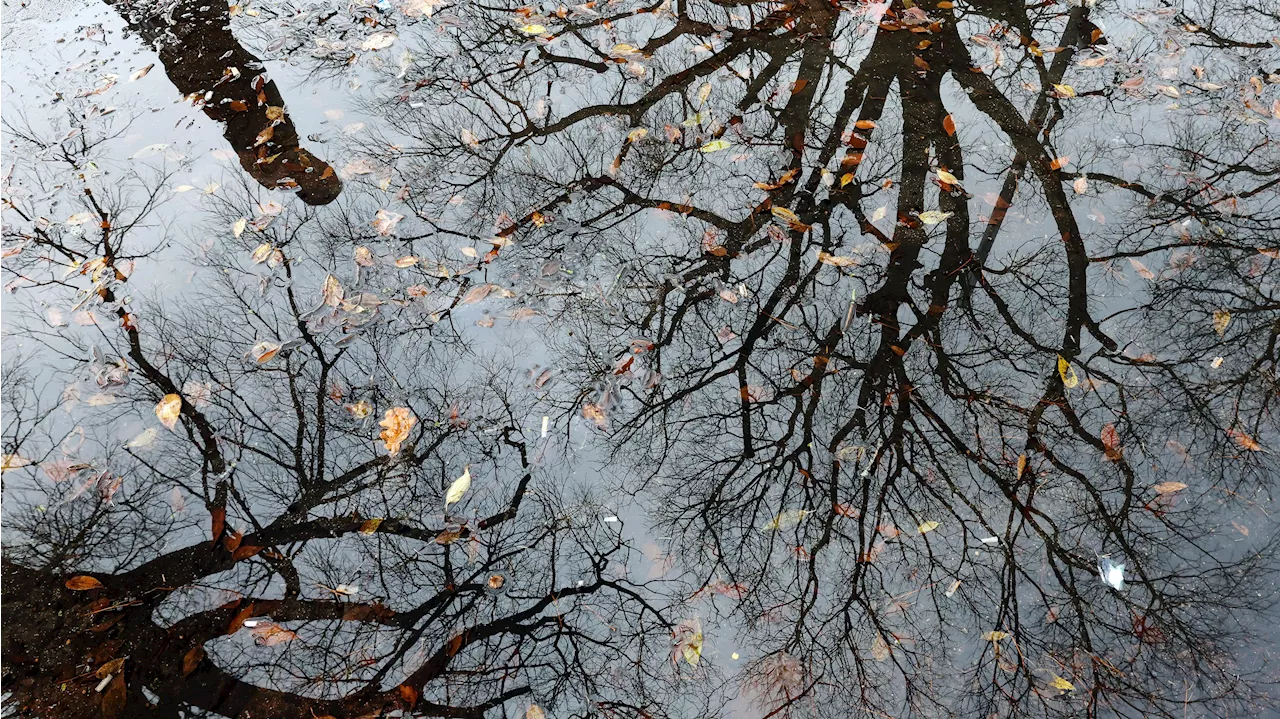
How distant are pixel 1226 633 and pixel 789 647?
1.24m

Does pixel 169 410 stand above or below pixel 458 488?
below

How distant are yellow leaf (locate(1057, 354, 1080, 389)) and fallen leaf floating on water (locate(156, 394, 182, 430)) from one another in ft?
11.1

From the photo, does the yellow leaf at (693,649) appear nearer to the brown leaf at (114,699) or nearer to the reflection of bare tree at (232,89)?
the brown leaf at (114,699)

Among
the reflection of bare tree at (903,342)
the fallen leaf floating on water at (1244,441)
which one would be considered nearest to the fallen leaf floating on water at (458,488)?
the reflection of bare tree at (903,342)

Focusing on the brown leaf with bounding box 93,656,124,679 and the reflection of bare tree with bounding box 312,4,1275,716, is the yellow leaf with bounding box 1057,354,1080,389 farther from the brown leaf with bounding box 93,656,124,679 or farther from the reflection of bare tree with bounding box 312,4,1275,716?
the brown leaf with bounding box 93,656,124,679

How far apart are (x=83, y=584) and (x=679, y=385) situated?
6.94 feet

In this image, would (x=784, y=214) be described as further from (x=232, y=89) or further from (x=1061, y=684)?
(x=232, y=89)

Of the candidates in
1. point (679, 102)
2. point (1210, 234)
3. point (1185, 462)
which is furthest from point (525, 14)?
point (1185, 462)

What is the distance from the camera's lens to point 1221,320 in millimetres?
2764

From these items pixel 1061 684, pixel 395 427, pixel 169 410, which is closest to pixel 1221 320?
pixel 1061 684

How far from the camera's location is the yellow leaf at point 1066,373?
2.62 m

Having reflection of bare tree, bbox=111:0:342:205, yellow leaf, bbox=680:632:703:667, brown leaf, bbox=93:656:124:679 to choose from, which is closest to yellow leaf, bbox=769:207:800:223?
yellow leaf, bbox=680:632:703:667

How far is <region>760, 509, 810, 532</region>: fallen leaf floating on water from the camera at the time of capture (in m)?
2.34

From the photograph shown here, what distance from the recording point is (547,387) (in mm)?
2756
